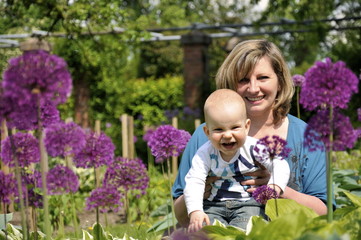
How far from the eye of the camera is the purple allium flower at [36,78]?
1.35 meters

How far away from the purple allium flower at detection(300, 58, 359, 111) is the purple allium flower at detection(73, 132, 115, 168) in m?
1.00

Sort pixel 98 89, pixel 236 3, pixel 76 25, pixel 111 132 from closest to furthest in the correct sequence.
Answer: pixel 76 25 → pixel 111 132 → pixel 98 89 → pixel 236 3

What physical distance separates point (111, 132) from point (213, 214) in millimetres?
10368

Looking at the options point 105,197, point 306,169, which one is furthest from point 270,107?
point 105,197

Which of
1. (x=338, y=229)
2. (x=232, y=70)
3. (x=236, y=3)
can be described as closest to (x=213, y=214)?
(x=232, y=70)

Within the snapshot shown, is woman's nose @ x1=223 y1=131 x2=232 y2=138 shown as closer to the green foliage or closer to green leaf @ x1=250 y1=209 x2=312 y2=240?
the green foliage

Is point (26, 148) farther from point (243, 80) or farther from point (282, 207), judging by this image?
point (243, 80)

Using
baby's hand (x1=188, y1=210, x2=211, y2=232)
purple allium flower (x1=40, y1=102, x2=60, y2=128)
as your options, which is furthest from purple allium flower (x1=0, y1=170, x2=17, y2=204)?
baby's hand (x1=188, y1=210, x2=211, y2=232)

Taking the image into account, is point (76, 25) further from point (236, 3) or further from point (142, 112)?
point (236, 3)

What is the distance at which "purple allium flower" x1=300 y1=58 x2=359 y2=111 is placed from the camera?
4.61 feet

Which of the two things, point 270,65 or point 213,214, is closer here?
point 213,214

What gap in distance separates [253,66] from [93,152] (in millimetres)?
1207

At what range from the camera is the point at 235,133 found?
2387 millimetres

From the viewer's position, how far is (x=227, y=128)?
2.39 meters
